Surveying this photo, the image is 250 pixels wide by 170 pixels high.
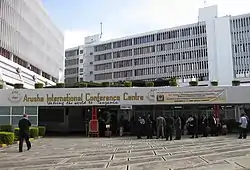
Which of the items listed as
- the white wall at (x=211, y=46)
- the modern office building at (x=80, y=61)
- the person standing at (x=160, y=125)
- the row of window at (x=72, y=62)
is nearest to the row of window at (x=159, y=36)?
the white wall at (x=211, y=46)

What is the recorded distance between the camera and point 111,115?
32.4 m

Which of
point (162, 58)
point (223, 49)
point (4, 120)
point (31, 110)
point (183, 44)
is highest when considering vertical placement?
point (183, 44)

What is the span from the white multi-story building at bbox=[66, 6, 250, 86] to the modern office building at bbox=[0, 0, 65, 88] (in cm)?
3180

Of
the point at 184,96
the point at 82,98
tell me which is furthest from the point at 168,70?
the point at 82,98

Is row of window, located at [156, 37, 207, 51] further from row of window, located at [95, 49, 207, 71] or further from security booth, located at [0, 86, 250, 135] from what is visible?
security booth, located at [0, 86, 250, 135]

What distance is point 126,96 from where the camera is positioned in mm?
27328

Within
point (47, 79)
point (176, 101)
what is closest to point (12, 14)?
point (47, 79)

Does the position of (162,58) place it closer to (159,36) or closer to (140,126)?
(159,36)

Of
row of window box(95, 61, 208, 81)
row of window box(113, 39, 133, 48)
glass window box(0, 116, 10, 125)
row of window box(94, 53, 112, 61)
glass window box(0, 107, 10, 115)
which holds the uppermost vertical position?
row of window box(113, 39, 133, 48)

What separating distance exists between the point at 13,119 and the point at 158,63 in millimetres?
71561

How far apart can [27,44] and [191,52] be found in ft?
166

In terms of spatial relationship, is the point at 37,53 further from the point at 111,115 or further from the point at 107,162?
the point at 107,162

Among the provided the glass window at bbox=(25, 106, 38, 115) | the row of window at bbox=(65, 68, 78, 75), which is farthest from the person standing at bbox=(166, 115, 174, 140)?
the row of window at bbox=(65, 68, 78, 75)

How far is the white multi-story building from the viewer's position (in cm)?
8856
